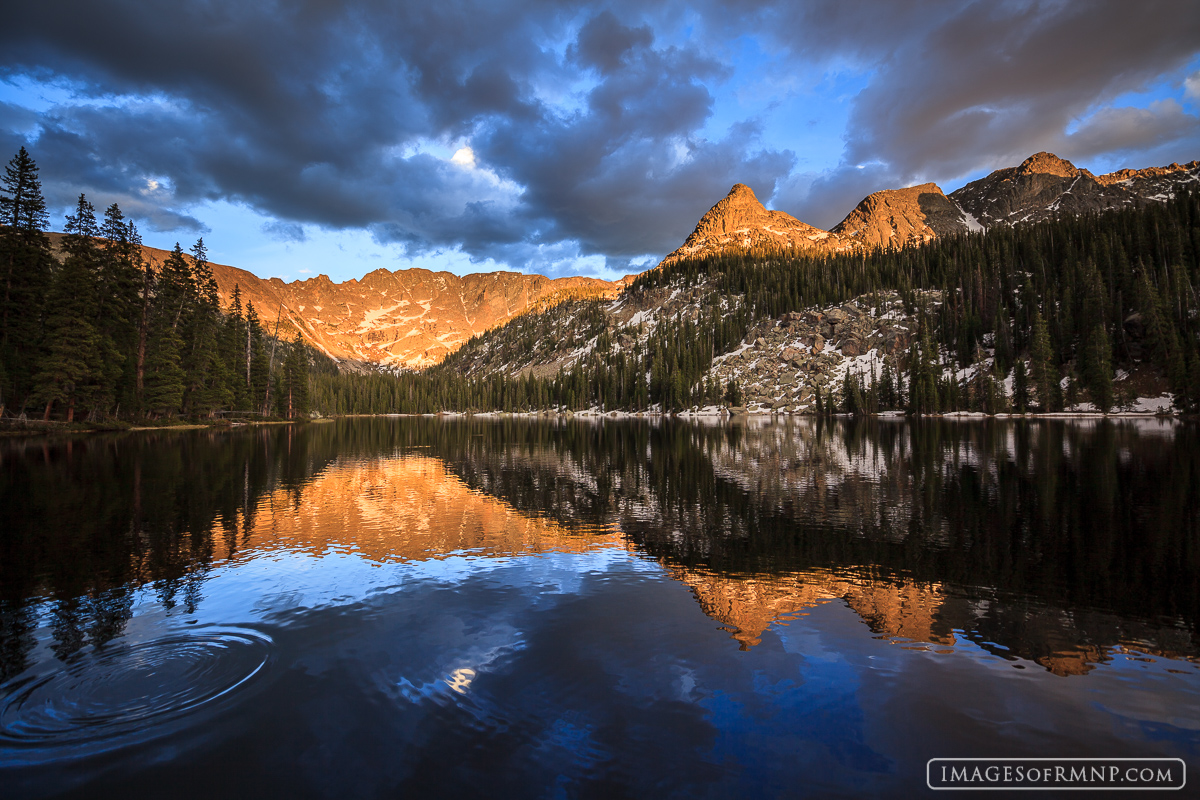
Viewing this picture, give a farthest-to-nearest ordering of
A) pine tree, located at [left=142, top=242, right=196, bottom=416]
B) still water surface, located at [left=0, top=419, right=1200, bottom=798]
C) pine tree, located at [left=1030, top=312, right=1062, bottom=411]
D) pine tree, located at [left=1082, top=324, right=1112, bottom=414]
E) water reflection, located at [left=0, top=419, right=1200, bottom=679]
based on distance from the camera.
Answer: pine tree, located at [left=1030, top=312, right=1062, bottom=411] → pine tree, located at [left=1082, top=324, right=1112, bottom=414] → pine tree, located at [left=142, top=242, right=196, bottom=416] → water reflection, located at [left=0, top=419, right=1200, bottom=679] → still water surface, located at [left=0, top=419, right=1200, bottom=798]

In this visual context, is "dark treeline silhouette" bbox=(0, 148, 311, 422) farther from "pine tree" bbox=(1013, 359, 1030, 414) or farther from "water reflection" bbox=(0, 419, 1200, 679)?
"pine tree" bbox=(1013, 359, 1030, 414)

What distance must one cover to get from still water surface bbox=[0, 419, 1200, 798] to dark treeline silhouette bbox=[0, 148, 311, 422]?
38.6 m

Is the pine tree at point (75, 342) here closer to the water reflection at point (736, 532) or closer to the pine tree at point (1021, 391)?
the water reflection at point (736, 532)

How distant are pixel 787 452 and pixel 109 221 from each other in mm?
79673

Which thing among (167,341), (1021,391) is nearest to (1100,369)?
(1021,391)

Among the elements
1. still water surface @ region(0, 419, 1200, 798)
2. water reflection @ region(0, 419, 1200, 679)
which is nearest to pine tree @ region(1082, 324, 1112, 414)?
water reflection @ region(0, 419, 1200, 679)

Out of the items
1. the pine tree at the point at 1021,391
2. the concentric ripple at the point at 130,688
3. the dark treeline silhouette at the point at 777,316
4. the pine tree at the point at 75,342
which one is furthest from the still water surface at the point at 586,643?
the pine tree at the point at 1021,391

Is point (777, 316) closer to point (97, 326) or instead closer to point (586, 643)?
point (97, 326)

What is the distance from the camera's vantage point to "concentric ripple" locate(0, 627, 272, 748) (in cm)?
672

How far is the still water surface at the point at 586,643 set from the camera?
20.8ft

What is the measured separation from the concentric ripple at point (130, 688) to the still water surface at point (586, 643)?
46 mm

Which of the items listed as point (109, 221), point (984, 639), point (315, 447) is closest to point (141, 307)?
point (109, 221)

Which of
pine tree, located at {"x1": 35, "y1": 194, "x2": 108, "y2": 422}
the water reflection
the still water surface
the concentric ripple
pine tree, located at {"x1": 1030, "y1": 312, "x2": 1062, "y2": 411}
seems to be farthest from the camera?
pine tree, located at {"x1": 1030, "y1": 312, "x2": 1062, "y2": 411}

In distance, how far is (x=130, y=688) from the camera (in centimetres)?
777
